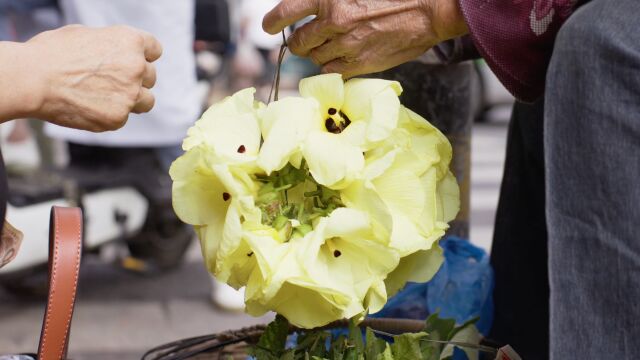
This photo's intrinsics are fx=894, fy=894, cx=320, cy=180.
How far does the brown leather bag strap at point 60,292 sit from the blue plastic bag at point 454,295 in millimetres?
689

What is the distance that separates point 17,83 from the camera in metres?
1.16

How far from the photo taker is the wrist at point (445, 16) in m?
1.29

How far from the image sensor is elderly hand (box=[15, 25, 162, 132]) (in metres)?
1.19

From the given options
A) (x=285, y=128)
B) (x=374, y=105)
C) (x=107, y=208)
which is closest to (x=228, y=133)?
(x=285, y=128)

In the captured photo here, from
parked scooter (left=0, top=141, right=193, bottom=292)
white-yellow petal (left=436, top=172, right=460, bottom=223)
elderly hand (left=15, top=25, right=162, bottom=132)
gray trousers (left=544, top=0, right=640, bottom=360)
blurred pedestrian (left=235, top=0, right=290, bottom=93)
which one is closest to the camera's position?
gray trousers (left=544, top=0, right=640, bottom=360)

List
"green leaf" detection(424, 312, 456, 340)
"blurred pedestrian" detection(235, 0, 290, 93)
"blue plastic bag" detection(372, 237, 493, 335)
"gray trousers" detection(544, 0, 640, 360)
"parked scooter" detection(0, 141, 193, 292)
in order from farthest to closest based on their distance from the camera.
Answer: "blurred pedestrian" detection(235, 0, 290, 93) → "parked scooter" detection(0, 141, 193, 292) → "blue plastic bag" detection(372, 237, 493, 335) → "green leaf" detection(424, 312, 456, 340) → "gray trousers" detection(544, 0, 640, 360)

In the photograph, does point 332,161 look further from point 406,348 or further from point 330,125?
point 406,348

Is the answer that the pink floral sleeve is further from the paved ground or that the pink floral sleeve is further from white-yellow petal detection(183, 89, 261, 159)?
the paved ground

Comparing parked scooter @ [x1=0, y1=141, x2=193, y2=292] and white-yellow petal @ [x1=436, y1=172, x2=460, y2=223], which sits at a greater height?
white-yellow petal @ [x1=436, y1=172, x2=460, y2=223]

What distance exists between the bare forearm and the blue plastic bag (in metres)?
0.80

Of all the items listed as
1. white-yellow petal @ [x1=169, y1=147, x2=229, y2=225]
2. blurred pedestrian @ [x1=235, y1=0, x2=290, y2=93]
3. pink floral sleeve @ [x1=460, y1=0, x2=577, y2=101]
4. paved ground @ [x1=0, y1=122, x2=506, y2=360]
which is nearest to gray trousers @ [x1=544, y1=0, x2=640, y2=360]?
pink floral sleeve @ [x1=460, y1=0, x2=577, y2=101]

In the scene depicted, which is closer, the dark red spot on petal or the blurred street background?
the dark red spot on petal

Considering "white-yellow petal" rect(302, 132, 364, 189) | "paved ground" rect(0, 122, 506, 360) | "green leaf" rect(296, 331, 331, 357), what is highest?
"white-yellow petal" rect(302, 132, 364, 189)

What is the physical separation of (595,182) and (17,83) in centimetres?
75
